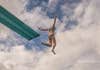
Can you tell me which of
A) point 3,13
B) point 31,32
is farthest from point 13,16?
point 31,32

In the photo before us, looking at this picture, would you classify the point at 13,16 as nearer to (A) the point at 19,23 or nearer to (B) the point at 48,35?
(A) the point at 19,23

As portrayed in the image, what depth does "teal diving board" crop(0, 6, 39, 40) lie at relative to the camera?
109 feet

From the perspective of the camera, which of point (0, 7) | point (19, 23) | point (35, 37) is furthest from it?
point (35, 37)

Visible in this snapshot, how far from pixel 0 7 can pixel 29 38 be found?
7.57 m

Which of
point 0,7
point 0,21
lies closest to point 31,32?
point 0,21

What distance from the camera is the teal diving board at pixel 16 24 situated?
109 ft

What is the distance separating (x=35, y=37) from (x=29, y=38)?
0.77 metres

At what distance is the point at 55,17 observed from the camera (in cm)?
3262

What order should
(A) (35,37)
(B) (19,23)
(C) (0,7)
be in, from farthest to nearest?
(A) (35,37)
(B) (19,23)
(C) (0,7)

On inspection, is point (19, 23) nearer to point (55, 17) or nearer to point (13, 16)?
point (13, 16)

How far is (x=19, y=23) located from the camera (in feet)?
115

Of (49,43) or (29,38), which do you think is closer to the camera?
(49,43)

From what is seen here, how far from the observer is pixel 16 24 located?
116 feet

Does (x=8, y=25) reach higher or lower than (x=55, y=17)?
higher
